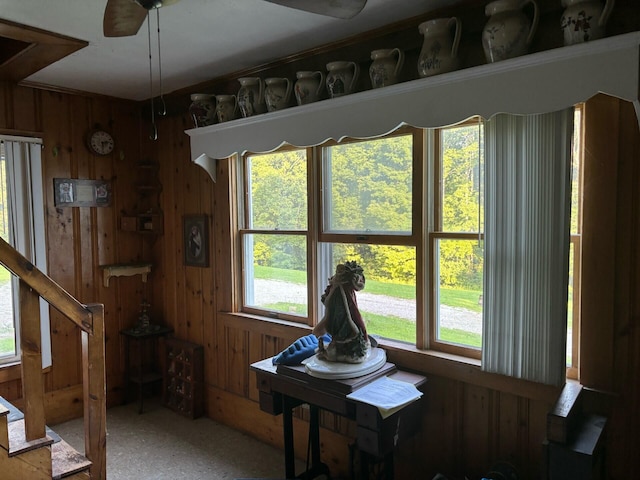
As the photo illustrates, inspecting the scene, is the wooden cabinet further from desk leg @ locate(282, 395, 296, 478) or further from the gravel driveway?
desk leg @ locate(282, 395, 296, 478)

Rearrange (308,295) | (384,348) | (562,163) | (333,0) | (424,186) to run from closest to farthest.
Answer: (333,0) → (562,163) → (424,186) → (384,348) → (308,295)

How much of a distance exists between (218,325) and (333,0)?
8.64 feet

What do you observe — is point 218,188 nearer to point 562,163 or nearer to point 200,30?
point 200,30

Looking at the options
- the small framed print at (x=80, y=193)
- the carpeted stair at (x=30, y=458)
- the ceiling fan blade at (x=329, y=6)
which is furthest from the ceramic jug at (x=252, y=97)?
the carpeted stair at (x=30, y=458)

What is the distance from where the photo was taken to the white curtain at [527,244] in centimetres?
194

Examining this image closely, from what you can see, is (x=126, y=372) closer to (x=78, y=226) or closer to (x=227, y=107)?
(x=78, y=226)

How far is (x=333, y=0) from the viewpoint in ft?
5.05

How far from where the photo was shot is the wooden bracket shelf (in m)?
3.84

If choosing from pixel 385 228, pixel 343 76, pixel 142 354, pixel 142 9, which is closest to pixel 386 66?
pixel 343 76

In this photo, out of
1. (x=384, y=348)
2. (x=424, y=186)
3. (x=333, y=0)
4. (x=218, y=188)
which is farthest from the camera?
(x=218, y=188)

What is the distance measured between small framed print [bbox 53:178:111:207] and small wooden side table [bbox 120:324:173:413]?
3.54ft

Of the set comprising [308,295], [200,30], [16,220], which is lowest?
[308,295]

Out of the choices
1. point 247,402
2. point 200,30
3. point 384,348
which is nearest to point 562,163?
point 384,348

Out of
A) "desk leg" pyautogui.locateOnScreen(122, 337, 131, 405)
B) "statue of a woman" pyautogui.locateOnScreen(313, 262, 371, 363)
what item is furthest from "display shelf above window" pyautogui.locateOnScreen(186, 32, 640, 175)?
"desk leg" pyautogui.locateOnScreen(122, 337, 131, 405)
